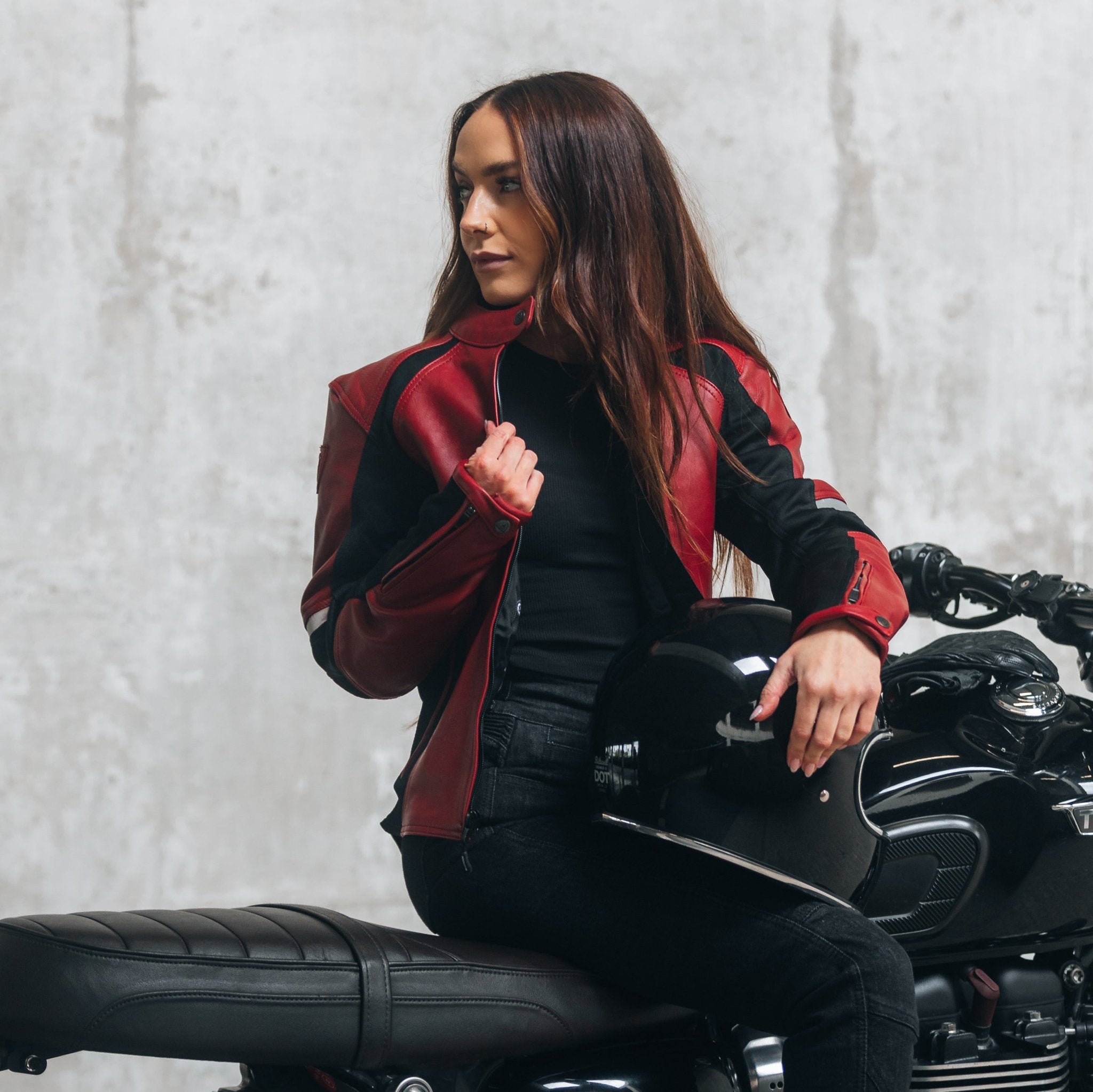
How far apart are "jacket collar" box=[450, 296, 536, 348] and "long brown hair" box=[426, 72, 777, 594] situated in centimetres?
2

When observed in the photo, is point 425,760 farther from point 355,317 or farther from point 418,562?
point 355,317

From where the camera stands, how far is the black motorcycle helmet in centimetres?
113

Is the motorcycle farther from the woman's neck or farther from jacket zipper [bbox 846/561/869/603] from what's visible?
the woman's neck

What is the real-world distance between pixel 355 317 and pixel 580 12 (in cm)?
96

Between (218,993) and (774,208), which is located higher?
(774,208)

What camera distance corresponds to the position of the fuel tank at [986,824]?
4.19 ft

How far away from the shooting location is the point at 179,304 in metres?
2.82

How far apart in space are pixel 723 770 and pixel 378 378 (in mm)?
590

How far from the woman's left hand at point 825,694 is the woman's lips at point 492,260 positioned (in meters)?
0.53

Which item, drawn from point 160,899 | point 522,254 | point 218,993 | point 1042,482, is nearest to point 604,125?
point 522,254

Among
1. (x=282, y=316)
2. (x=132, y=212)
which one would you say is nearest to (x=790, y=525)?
(x=282, y=316)

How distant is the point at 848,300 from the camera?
327 cm

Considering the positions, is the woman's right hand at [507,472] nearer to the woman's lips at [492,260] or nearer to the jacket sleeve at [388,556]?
the jacket sleeve at [388,556]

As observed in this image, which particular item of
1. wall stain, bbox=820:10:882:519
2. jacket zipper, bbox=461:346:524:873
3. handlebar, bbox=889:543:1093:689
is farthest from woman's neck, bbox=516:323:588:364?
wall stain, bbox=820:10:882:519
